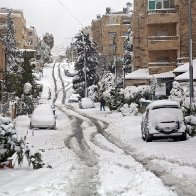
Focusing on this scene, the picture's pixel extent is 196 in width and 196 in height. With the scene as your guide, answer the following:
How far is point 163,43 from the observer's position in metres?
54.7

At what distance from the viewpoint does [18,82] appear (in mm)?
50344

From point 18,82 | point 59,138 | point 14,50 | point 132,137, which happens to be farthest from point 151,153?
point 14,50

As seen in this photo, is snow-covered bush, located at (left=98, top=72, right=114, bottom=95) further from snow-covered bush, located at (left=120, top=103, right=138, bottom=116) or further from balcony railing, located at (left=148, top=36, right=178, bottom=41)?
snow-covered bush, located at (left=120, top=103, right=138, bottom=116)

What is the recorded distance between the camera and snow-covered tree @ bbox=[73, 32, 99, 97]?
78125mm

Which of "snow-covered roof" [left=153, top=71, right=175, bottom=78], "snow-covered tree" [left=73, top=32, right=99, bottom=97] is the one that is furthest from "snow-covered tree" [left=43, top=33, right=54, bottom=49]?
"snow-covered roof" [left=153, top=71, right=175, bottom=78]

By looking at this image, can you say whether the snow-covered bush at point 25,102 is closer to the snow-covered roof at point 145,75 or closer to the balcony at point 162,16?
the snow-covered roof at point 145,75

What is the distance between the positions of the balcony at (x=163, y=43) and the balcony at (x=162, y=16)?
1.68m

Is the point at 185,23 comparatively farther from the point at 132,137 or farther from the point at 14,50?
the point at 14,50

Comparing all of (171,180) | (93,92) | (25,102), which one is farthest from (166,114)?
(93,92)

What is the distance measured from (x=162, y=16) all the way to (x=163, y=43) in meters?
2.82

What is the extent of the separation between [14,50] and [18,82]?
52.7 meters

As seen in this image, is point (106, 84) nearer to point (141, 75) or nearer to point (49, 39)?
point (141, 75)

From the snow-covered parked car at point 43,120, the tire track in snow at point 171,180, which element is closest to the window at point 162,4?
the snow-covered parked car at point 43,120

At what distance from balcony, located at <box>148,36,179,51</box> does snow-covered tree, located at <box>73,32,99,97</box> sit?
23156 mm
